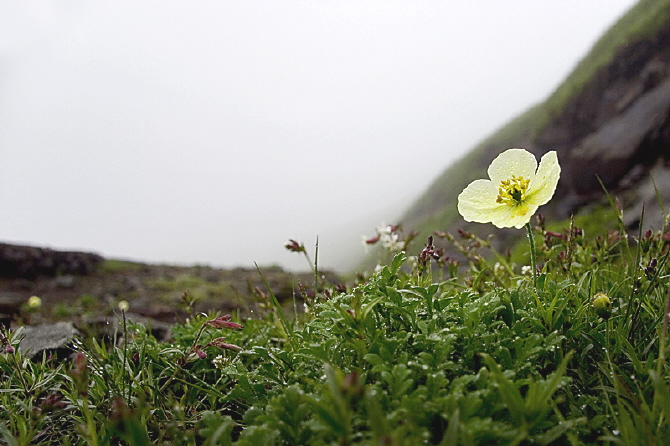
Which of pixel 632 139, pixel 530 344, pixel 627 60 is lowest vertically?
pixel 530 344

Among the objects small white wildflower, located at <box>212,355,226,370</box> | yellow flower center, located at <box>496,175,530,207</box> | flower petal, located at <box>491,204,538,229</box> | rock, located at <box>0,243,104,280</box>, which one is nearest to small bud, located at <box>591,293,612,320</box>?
flower petal, located at <box>491,204,538,229</box>

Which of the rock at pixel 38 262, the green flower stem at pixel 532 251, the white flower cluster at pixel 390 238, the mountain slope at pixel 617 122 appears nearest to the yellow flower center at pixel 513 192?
the green flower stem at pixel 532 251

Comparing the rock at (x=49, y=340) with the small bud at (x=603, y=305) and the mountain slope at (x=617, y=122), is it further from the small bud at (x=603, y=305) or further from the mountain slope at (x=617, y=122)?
the mountain slope at (x=617, y=122)

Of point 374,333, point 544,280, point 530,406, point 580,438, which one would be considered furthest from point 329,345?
point 544,280

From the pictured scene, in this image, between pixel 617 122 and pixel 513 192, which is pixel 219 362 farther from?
pixel 617 122

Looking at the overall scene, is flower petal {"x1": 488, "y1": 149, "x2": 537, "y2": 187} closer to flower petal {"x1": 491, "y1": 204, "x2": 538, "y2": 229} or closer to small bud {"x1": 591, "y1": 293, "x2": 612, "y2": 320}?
flower petal {"x1": 491, "y1": 204, "x2": 538, "y2": 229}

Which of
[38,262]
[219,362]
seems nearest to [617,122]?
[219,362]

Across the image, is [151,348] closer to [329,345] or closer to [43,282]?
[329,345]
